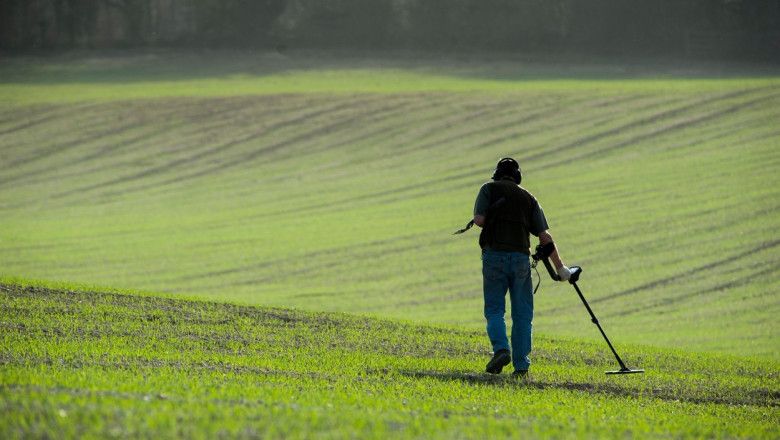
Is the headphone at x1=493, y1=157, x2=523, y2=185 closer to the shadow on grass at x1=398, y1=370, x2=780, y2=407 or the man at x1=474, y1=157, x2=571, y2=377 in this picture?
the man at x1=474, y1=157, x2=571, y2=377

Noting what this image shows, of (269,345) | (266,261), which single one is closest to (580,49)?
(266,261)

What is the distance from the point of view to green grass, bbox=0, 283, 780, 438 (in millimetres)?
7793

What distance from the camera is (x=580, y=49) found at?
72.5 metres

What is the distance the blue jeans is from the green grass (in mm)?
477

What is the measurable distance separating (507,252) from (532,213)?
520 millimetres

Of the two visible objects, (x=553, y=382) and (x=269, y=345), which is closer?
(x=553, y=382)

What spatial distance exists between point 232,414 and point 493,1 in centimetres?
7117

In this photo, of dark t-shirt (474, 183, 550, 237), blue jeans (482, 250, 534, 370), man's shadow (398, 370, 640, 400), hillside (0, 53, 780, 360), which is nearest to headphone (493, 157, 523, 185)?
dark t-shirt (474, 183, 550, 237)

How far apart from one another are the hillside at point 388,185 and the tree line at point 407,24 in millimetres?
5065

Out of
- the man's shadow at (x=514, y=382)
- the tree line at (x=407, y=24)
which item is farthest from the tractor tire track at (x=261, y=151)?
the man's shadow at (x=514, y=382)

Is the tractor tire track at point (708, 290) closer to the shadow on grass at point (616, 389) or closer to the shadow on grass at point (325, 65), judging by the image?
the shadow on grass at point (616, 389)

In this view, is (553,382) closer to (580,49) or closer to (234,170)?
(234,170)

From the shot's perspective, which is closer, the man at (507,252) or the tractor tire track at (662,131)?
the man at (507,252)

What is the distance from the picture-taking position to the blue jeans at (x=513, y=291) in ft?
41.1
